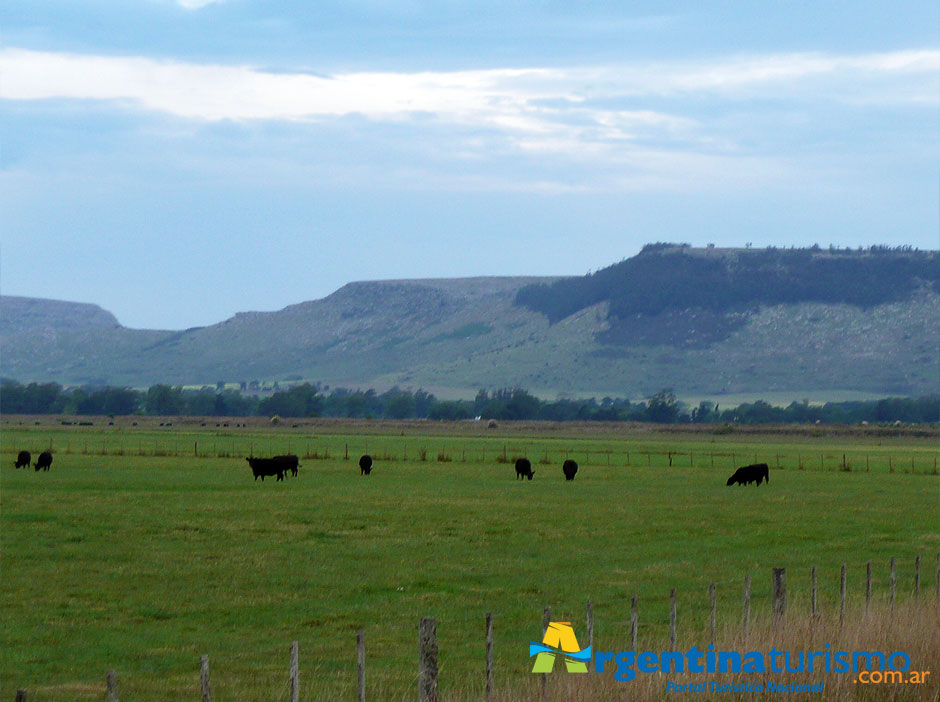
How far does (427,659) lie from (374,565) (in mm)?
14903

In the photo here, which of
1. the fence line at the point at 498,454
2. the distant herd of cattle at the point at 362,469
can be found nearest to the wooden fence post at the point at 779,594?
the distant herd of cattle at the point at 362,469

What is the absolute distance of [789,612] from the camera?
1627cm

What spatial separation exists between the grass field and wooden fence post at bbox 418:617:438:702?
117 inches

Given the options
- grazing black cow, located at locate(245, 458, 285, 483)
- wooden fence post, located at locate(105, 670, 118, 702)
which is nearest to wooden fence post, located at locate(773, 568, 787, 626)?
wooden fence post, located at locate(105, 670, 118, 702)

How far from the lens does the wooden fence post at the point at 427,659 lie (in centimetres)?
1003

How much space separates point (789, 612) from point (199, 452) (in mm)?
60988

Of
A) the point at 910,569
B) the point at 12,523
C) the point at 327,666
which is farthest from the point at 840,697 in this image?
the point at 12,523

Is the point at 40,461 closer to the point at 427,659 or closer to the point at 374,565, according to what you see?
the point at 374,565

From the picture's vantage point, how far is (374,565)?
81.6ft

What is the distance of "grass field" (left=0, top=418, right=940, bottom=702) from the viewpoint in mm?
16344

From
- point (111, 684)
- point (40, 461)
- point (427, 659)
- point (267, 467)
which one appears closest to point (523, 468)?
point (267, 467)

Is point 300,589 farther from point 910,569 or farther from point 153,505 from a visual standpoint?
point 153,505

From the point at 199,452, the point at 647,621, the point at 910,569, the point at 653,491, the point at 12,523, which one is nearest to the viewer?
the point at 647,621

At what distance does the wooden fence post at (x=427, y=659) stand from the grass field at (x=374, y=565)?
9.78 feet
